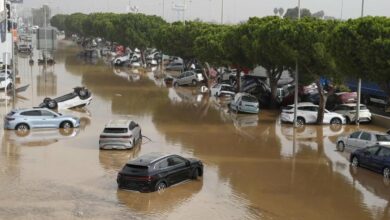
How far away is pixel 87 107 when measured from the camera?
136 feet

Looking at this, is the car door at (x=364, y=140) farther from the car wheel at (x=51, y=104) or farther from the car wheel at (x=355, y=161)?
the car wheel at (x=51, y=104)

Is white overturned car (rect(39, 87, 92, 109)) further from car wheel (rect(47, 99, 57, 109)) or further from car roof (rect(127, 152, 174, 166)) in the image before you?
car roof (rect(127, 152, 174, 166))

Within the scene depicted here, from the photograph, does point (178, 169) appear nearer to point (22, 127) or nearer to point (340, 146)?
point (340, 146)

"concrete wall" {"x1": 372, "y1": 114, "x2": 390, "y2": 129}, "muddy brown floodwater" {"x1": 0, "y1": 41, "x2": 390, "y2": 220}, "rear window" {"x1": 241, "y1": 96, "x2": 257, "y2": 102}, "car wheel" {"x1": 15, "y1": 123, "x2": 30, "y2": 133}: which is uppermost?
"rear window" {"x1": 241, "y1": 96, "x2": 257, "y2": 102}

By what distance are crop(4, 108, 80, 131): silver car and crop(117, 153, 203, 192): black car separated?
1297cm

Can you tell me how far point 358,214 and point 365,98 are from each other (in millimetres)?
30803

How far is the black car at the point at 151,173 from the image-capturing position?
19609 mm

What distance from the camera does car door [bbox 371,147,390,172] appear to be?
22.3 meters

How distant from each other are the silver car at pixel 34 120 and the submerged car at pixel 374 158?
15910mm

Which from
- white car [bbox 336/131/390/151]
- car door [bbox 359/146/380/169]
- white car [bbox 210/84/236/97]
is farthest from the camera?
white car [bbox 210/84/236/97]

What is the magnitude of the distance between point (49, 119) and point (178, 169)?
13.5 m

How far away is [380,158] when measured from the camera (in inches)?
890

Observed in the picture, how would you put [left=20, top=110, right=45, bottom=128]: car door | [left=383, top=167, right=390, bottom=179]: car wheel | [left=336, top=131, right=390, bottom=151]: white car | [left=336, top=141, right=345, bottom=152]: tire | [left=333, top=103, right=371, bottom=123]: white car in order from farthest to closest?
[left=333, top=103, right=371, bottom=123]: white car
[left=20, top=110, right=45, bottom=128]: car door
[left=336, top=141, right=345, bottom=152]: tire
[left=336, top=131, right=390, bottom=151]: white car
[left=383, top=167, right=390, bottom=179]: car wheel

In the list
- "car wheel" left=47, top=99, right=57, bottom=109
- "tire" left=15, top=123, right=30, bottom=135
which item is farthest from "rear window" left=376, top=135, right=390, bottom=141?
"car wheel" left=47, top=99, right=57, bottom=109
